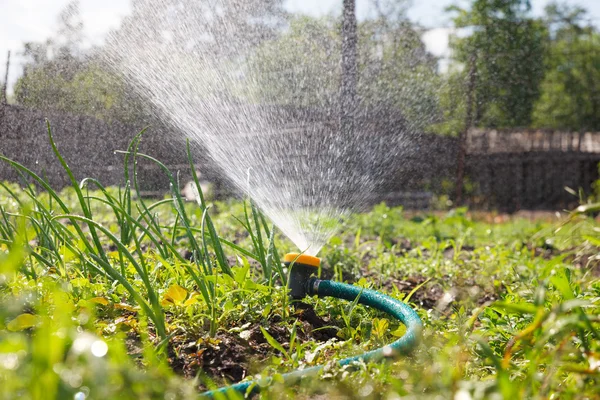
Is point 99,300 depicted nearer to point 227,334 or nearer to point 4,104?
point 227,334

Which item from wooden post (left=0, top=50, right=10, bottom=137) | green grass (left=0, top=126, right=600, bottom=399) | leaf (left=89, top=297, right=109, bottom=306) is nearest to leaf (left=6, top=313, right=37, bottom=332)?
green grass (left=0, top=126, right=600, bottom=399)

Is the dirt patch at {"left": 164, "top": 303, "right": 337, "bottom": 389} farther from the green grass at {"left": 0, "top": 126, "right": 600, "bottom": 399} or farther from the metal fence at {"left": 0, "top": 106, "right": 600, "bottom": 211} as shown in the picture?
the metal fence at {"left": 0, "top": 106, "right": 600, "bottom": 211}

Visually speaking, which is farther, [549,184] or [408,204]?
[549,184]

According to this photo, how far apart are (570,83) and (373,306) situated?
25491 millimetres

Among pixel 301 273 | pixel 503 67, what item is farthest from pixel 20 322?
pixel 503 67

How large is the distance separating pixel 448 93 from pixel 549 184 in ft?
17.2

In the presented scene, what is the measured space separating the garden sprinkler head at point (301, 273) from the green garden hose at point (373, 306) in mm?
16

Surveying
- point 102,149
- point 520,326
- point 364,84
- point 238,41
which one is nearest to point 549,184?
point 364,84

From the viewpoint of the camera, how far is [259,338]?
183 centimetres

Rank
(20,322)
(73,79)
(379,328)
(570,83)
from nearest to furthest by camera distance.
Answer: (20,322)
(379,328)
(73,79)
(570,83)

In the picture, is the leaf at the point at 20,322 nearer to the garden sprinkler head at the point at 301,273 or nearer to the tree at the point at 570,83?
the garden sprinkler head at the point at 301,273

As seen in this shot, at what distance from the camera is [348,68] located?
6688 mm

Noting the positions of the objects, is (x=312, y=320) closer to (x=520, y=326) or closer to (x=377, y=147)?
(x=520, y=326)

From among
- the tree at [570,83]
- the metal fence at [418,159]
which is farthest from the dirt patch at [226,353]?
the tree at [570,83]
